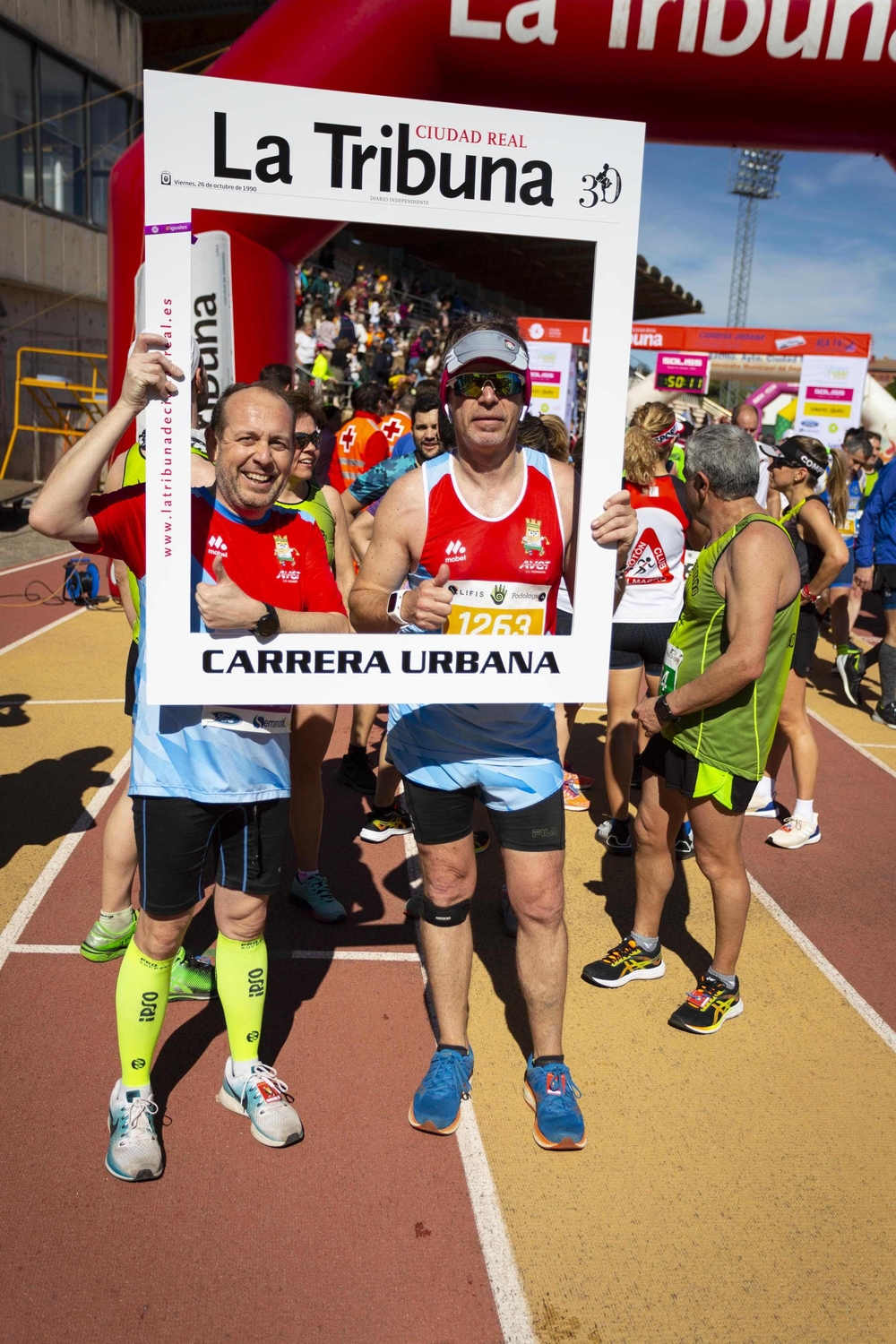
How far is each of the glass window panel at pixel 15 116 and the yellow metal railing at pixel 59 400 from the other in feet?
9.64

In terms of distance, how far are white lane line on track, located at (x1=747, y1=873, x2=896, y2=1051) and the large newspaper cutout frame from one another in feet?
6.86

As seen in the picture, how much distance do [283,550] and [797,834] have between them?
3.80 metres

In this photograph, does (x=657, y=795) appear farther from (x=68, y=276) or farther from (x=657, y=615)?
(x=68, y=276)

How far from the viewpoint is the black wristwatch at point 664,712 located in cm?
346

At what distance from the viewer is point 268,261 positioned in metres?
4.88

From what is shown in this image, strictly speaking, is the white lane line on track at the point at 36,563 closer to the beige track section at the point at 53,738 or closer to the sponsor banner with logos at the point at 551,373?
the beige track section at the point at 53,738

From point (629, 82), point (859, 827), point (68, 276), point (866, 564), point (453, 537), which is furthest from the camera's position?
point (68, 276)

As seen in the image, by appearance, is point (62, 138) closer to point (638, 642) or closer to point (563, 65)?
point (563, 65)

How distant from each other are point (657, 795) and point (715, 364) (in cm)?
4571

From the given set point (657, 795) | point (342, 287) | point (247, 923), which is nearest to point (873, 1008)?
point (657, 795)

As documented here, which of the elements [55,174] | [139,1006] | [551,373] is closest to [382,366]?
[551,373]

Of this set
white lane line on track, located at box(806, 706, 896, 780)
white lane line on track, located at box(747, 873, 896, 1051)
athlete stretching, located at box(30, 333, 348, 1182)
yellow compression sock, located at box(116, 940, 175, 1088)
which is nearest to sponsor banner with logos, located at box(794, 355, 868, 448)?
white lane line on track, located at box(806, 706, 896, 780)

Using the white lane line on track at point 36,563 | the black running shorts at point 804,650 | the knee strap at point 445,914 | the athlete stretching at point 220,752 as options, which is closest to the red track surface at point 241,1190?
the athlete stretching at point 220,752

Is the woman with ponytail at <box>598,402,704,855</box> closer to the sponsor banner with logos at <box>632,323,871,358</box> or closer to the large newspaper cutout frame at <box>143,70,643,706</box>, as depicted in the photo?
the large newspaper cutout frame at <box>143,70,643,706</box>
